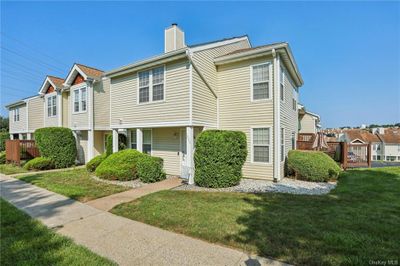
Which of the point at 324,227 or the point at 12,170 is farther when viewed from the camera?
the point at 12,170

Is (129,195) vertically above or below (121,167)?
below

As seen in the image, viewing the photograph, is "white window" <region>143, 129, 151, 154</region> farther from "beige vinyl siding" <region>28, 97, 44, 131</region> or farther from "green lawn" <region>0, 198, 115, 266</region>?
"beige vinyl siding" <region>28, 97, 44, 131</region>

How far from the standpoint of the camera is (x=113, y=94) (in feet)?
41.9

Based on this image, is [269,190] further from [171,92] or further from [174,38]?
[174,38]

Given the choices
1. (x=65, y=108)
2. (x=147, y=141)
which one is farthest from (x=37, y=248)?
(x=65, y=108)

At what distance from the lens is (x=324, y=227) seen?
4.37 metres

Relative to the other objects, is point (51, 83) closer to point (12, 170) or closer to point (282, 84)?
point (12, 170)

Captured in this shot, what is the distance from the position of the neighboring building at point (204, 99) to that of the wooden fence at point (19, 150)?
7.19m

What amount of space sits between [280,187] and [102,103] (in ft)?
41.5

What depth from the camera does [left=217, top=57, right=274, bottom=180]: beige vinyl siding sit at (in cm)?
966

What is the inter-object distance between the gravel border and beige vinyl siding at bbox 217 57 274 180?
30.6 inches

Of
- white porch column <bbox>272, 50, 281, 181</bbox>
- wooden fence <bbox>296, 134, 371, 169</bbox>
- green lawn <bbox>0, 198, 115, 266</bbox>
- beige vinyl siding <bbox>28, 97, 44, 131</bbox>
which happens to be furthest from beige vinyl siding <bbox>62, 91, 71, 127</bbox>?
wooden fence <bbox>296, 134, 371, 169</bbox>

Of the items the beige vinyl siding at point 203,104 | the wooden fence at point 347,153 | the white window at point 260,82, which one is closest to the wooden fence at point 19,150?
the beige vinyl siding at point 203,104

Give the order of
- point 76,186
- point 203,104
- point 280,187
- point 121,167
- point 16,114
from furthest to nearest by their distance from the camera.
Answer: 1. point 16,114
2. point 203,104
3. point 121,167
4. point 76,186
5. point 280,187
